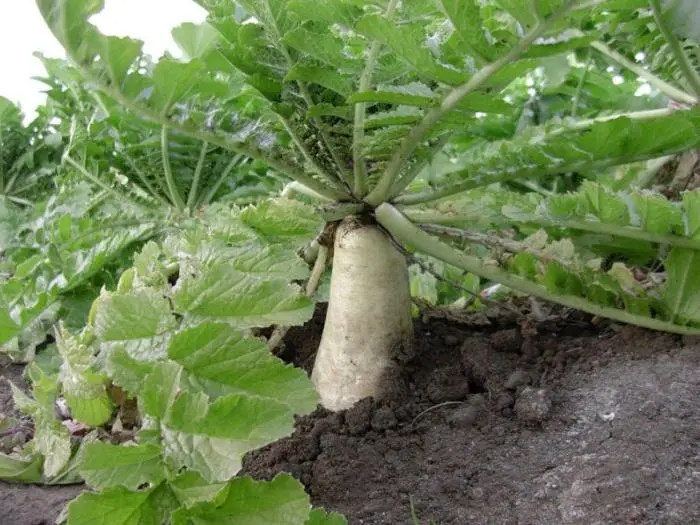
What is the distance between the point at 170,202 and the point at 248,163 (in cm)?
23

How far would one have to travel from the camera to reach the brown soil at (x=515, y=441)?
0.85 m

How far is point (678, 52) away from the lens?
1.40 metres

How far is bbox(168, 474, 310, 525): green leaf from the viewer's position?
27.1 inches

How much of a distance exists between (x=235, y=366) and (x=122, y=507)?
0.55 feet

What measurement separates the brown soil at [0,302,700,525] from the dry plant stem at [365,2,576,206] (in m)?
0.28

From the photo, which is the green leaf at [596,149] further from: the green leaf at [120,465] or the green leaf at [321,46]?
the green leaf at [120,465]

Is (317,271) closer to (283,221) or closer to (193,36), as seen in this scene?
(283,221)

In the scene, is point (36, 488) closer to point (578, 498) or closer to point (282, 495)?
point (282, 495)

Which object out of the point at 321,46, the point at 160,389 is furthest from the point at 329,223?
the point at 160,389

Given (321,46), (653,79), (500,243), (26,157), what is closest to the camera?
(321,46)

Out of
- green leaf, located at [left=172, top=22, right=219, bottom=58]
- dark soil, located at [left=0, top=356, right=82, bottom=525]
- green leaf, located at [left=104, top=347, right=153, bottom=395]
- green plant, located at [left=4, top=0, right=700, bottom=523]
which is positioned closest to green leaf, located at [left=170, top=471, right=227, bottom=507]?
green plant, located at [left=4, top=0, right=700, bottom=523]

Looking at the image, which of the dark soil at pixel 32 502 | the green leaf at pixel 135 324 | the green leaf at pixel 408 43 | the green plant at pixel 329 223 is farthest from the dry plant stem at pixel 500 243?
the dark soil at pixel 32 502

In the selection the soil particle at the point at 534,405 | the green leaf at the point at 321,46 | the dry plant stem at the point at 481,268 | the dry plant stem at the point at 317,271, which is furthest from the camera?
the dry plant stem at the point at 317,271

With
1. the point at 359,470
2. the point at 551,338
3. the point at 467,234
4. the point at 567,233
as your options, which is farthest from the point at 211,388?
the point at 567,233
